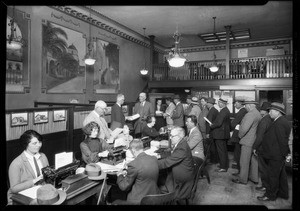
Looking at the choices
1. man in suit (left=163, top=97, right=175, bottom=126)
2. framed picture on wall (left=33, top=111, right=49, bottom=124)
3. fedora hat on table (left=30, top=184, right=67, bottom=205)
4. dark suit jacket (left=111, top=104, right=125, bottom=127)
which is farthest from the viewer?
man in suit (left=163, top=97, right=175, bottom=126)

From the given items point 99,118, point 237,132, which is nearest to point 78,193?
point 99,118

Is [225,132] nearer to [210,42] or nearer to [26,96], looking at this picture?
[26,96]

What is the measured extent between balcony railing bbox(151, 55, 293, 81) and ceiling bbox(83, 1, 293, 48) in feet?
4.41

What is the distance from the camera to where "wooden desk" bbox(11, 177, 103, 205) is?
2.02 m

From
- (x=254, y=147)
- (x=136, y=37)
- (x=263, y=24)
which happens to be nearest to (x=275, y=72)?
(x=263, y=24)

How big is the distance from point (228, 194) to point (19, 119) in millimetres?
4019

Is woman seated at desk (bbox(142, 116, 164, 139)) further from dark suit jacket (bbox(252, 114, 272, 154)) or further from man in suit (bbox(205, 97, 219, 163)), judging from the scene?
dark suit jacket (bbox(252, 114, 272, 154))

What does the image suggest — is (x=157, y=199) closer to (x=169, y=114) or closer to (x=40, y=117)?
(x=40, y=117)

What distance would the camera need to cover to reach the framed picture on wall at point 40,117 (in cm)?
372

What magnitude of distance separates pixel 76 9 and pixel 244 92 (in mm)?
7646

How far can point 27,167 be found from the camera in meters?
2.43

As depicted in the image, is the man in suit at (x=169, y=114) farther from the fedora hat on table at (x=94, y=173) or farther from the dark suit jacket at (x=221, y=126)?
the fedora hat on table at (x=94, y=173)

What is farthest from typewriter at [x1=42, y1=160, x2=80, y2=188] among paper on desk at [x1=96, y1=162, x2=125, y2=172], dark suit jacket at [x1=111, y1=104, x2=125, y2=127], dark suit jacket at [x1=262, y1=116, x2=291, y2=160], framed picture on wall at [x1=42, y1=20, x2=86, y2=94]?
framed picture on wall at [x1=42, y1=20, x2=86, y2=94]

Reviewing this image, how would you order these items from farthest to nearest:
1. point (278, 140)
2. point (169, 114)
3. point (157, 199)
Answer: point (169, 114) → point (278, 140) → point (157, 199)
